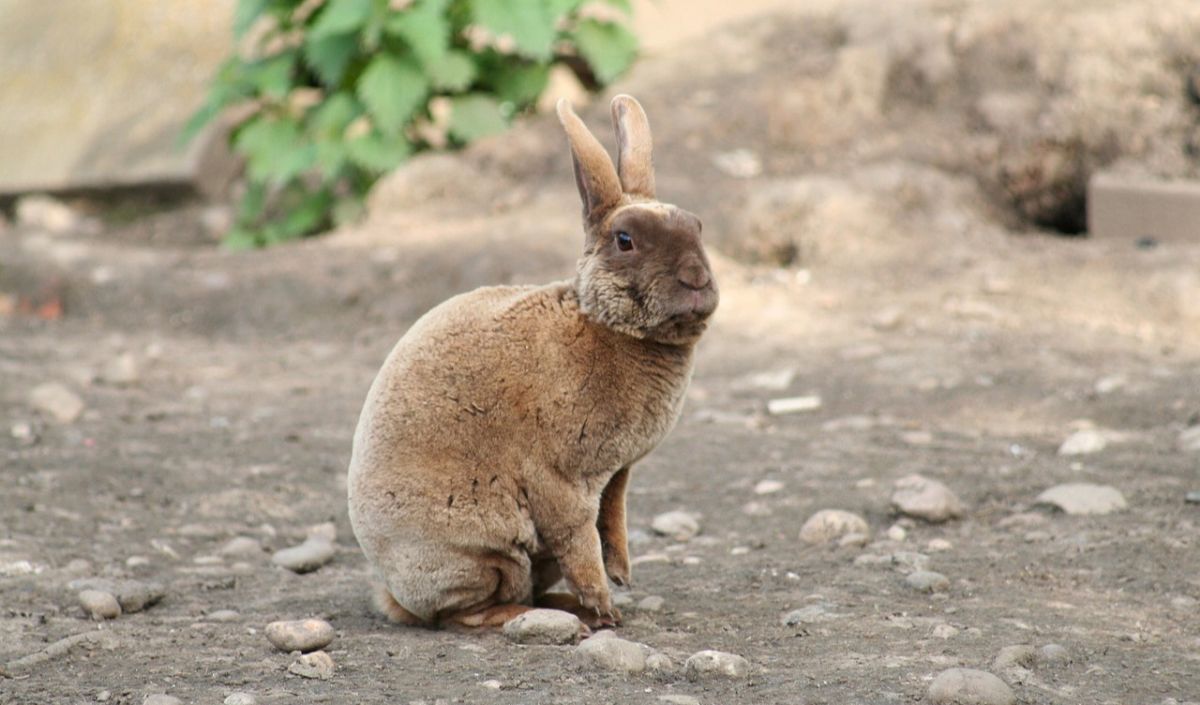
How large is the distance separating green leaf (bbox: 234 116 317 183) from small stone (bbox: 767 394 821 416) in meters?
4.46

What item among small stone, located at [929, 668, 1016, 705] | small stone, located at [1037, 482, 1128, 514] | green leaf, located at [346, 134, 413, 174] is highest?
green leaf, located at [346, 134, 413, 174]

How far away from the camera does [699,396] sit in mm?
7391

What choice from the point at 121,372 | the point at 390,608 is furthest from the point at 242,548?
the point at 121,372

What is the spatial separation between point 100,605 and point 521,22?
242 inches

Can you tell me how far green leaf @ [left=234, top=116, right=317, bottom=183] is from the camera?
10.2 meters

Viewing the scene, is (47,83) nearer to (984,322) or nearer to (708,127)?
(708,127)

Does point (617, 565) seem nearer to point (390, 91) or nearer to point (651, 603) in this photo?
point (651, 603)

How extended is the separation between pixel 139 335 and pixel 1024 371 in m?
5.34

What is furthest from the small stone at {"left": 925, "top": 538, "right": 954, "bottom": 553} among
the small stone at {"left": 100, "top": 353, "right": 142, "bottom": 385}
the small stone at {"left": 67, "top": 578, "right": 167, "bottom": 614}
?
the small stone at {"left": 100, "top": 353, "right": 142, "bottom": 385}

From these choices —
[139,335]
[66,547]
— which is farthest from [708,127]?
[66,547]

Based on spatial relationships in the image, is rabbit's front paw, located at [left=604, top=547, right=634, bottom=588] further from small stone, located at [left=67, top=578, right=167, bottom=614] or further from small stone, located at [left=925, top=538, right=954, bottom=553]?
small stone, located at [left=67, top=578, right=167, bottom=614]

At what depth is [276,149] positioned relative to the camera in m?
10.4

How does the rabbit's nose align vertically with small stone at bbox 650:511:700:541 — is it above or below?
above

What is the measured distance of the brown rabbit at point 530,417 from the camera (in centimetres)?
419
